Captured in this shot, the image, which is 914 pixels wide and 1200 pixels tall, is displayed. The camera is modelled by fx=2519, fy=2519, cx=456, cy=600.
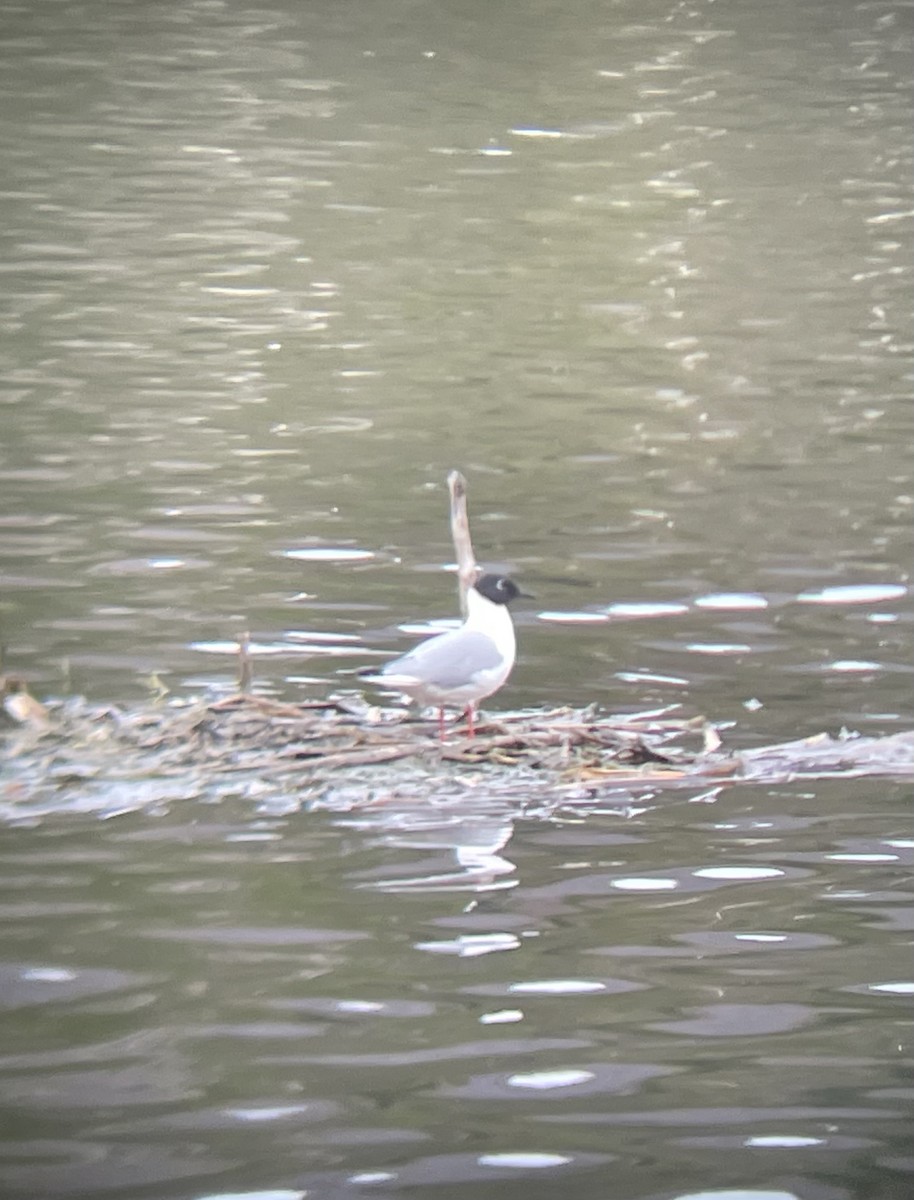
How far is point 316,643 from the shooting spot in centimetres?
1148

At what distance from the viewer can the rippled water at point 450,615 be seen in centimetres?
640

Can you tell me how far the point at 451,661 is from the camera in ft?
28.9

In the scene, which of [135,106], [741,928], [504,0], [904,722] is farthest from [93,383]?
[504,0]

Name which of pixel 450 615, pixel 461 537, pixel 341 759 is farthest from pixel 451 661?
pixel 450 615

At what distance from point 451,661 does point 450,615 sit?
344 cm

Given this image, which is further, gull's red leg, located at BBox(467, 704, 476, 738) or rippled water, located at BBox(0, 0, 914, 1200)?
gull's red leg, located at BBox(467, 704, 476, 738)

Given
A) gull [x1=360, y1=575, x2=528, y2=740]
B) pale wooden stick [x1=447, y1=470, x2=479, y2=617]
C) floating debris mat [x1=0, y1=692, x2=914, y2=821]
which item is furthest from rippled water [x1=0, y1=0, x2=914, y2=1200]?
pale wooden stick [x1=447, y1=470, x2=479, y2=617]

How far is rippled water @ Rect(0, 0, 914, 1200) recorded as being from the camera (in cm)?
640

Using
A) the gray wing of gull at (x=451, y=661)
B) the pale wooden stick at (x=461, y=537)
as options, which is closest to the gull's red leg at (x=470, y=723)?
the gray wing of gull at (x=451, y=661)

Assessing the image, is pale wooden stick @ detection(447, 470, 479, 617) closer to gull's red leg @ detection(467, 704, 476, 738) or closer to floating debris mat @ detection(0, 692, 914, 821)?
floating debris mat @ detection(0, 692, 914, 821)

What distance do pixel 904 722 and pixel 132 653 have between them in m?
3.37

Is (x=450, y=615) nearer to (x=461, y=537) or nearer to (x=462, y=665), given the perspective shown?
(x=461, y=537)

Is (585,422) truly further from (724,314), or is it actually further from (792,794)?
(792,794)

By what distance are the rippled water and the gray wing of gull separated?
39 centimetres
